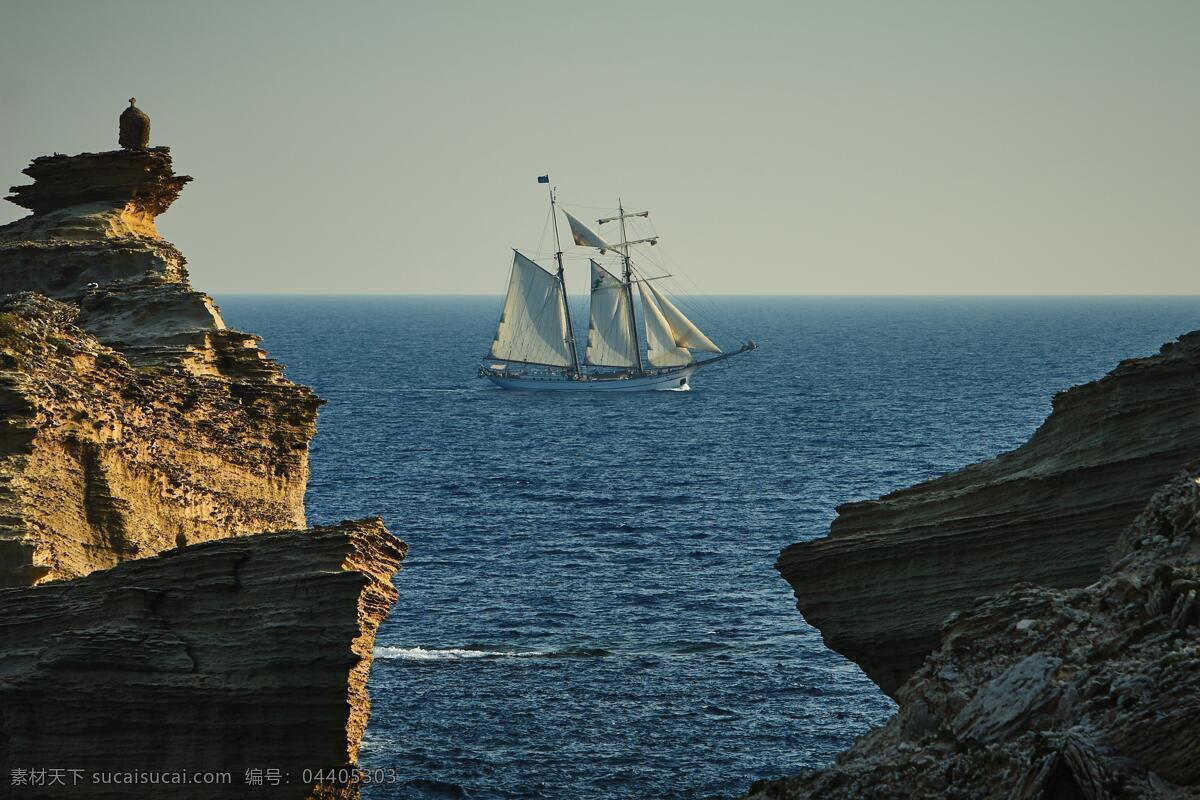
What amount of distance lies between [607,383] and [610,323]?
35.0 ft

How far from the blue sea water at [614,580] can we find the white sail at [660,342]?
82.3ft

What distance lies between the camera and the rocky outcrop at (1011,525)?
25859 mm

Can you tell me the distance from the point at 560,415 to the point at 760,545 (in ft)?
250

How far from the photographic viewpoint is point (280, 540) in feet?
95.4

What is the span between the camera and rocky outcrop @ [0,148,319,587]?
34312 mm

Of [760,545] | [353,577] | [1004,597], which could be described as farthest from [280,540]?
[760,545]

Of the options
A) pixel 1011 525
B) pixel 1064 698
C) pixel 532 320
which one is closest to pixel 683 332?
pixel 532 320

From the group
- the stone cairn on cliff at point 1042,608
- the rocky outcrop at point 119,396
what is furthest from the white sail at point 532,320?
the stone cairn on cliff at point 1042,608

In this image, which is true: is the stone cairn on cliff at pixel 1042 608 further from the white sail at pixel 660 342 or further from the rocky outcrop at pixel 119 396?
the white sail at pixel 660 342

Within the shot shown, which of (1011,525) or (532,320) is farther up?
(532,320)

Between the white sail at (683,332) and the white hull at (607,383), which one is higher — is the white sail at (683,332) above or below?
above

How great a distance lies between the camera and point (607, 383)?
16812 cm

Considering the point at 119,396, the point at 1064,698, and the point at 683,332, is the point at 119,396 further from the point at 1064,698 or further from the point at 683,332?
the point at 683,332

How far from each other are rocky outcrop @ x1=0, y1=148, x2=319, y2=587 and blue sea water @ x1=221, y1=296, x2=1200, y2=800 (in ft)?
30.0
